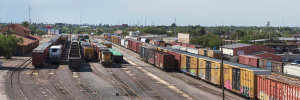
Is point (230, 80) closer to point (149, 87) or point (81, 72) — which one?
point (149, 87)

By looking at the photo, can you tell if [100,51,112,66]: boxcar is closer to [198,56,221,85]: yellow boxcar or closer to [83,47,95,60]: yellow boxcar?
[83,47,95,60]: yellow boxcar

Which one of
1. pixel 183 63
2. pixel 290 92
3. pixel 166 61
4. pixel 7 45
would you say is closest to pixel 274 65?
pixel 183 63

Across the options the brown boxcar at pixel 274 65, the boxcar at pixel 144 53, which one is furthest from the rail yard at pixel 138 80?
the brown boxcar at pixel 274 65

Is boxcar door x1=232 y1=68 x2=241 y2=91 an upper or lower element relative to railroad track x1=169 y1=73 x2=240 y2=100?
upper

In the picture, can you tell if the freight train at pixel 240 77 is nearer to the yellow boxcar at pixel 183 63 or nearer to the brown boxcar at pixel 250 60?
the yellow boxcar at pixel 183 63

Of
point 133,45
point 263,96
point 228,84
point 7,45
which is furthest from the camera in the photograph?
point 133,45

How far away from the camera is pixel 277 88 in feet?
85.5

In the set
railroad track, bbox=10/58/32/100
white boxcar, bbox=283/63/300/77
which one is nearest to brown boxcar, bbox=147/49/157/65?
railroad track, bbox=10/58/32/100

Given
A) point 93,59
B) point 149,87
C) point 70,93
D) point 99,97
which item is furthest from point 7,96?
point 93,59

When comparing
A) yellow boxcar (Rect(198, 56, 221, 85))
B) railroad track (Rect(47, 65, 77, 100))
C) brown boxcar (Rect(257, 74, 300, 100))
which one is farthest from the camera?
yellow boxcar (Rect(198, 56, 221, 85))

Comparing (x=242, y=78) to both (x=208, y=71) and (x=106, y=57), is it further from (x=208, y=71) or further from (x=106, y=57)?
(x=106, y=57)

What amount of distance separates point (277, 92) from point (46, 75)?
31844 mm

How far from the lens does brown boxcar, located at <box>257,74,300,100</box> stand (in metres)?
24.4

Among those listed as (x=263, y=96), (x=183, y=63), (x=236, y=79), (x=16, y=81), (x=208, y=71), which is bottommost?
(x=16, y=81)
